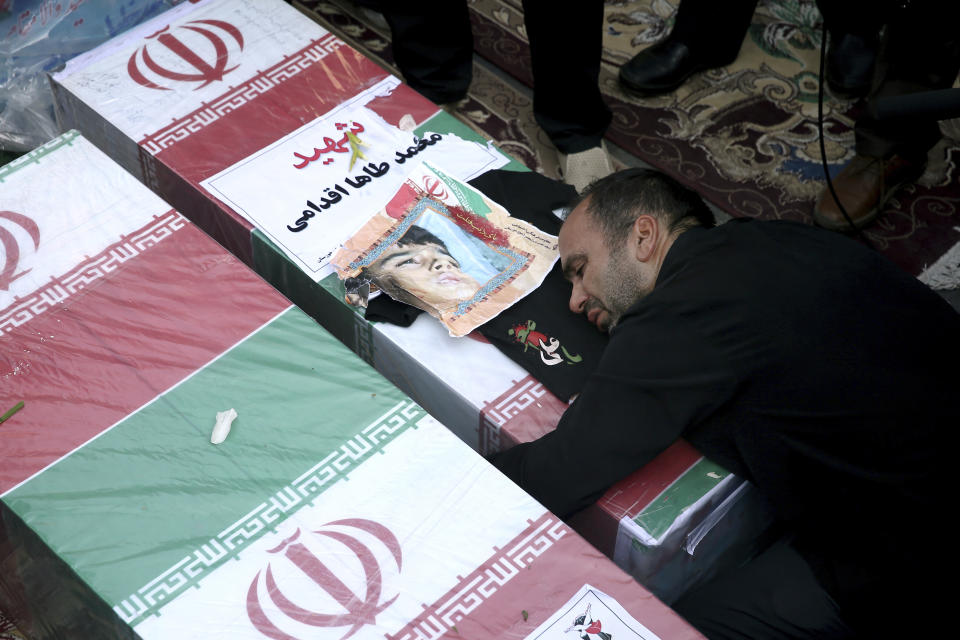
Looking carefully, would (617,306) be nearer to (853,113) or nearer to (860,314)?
(860,314)

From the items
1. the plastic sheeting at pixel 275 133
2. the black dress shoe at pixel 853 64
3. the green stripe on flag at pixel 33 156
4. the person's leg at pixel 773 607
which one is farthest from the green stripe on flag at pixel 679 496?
the black dress shoe at pixel 853 64

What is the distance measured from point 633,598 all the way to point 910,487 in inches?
19.1

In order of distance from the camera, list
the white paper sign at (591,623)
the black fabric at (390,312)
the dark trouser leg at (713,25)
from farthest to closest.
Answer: the dark trouser leg at (713,25) → the black fabric at (390,312) → the white paper sign at (591,623)

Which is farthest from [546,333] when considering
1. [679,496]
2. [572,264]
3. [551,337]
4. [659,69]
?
[659,69]

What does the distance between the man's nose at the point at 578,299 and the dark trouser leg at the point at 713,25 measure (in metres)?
1.37

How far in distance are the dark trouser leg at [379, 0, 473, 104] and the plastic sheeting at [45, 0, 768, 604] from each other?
28 centimetres

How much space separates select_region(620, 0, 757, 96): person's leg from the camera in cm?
291

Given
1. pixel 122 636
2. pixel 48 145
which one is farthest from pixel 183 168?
pixel 122 636

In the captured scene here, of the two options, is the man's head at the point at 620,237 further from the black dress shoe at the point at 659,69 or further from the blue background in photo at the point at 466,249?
the black dress shoe at the point at 659,69

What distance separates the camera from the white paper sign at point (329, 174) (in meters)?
2.04

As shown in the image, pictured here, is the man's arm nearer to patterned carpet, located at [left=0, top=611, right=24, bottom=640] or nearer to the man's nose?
the man's nose

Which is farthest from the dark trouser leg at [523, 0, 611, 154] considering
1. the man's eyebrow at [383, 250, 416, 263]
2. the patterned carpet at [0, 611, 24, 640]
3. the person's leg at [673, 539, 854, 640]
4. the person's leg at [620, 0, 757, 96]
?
the patterned carpet at [0, 611, 24, 640]

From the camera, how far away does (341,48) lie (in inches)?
95.3

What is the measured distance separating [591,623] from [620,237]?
0.77 metres
